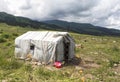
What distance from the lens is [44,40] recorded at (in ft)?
76.6

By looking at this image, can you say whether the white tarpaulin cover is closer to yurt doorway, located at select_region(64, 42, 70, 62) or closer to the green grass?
yurt doorway, located at select_region(64, 42, 70, 62)

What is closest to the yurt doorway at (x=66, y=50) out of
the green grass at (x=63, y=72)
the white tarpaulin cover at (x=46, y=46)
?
the white tarpaulin cover at (x=46, y=46)

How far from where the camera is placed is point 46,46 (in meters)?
23.1

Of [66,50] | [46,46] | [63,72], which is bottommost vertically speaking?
[63,72]

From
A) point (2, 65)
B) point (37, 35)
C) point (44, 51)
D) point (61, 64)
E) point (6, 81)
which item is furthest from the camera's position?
point (37, 35)

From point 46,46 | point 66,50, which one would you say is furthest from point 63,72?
point 66,50

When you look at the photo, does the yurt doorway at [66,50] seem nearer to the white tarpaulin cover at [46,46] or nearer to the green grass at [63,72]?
the white tarpaulin cover at [46,46]

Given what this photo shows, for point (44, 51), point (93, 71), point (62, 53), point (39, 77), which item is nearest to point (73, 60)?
point (62, 53)

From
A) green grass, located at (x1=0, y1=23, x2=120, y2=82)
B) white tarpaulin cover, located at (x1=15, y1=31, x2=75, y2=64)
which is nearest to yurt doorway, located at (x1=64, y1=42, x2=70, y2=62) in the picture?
white tarpaulin cover, located at (x1=15, y1=31, x2=75, y2=64)

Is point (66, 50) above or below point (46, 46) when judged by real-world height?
below

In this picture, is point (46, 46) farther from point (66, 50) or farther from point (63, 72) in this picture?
point (63, 72)

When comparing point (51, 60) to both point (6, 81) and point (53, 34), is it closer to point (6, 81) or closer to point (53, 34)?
point (53, 34)

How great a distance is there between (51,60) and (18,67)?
3983 mm

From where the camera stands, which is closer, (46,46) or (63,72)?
(63,72)
